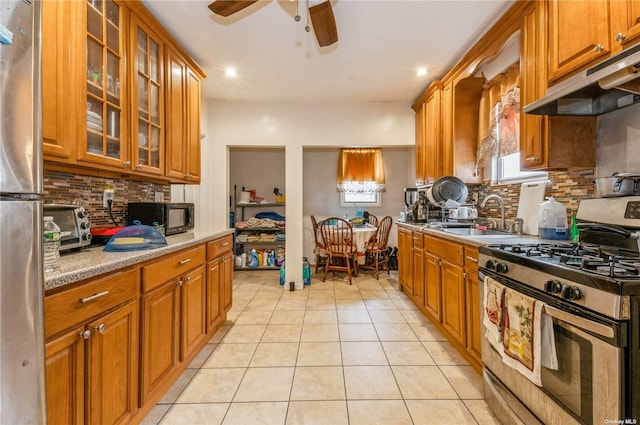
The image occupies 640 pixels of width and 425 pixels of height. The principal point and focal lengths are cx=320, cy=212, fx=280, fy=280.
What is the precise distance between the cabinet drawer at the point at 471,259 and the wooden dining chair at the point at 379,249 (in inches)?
86.9

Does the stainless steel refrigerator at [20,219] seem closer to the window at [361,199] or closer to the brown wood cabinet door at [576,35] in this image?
the brown wood cabinet door at [576,35]

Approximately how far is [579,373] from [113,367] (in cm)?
175

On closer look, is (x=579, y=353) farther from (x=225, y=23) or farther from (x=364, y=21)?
(x=225, y=23)

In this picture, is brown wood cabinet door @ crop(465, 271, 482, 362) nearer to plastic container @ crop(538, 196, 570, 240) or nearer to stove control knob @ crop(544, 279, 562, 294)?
plastic container @ crop(538, 196, 570, 240)

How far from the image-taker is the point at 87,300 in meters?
1.00

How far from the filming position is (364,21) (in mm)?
2088

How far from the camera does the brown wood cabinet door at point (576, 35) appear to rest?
52.9 inches

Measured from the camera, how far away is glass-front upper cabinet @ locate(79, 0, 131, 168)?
150 cm

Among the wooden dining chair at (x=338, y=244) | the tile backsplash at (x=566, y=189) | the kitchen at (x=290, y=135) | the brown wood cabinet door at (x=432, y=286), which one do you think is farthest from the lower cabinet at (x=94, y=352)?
the wooden dining chair at (x=338, y=244)

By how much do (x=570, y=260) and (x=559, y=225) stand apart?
31.6 inches

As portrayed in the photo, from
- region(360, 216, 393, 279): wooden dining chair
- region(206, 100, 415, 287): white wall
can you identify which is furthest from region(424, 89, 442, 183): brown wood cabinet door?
region(360, 216, 393, 279): wooden dining chair

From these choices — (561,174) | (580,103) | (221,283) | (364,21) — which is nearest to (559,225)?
(561,174)

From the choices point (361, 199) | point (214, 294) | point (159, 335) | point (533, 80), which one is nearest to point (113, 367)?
point (159, 335)

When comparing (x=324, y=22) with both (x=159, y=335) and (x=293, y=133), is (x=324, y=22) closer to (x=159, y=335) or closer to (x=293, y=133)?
(x=293, y=133)
